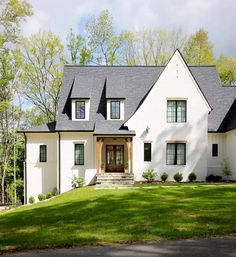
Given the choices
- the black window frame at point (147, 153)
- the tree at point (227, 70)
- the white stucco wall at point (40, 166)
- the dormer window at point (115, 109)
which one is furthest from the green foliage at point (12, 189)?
the tree at point (227, 70)

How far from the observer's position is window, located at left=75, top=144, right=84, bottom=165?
80.8ft

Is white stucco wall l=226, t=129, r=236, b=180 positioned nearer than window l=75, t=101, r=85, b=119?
Yes

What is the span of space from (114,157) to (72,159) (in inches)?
116

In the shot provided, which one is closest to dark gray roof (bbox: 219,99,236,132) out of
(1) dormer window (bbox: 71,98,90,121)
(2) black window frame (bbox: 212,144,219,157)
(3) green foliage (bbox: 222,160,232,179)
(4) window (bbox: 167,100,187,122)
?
(2) black window frame (bbox: 212,144,219,157)

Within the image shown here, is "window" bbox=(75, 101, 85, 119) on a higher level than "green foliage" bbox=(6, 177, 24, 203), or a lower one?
higher

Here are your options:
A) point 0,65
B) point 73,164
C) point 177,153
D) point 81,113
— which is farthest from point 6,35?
point 177,153

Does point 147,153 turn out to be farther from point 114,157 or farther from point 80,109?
point 80,109

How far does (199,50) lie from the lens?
41.6 metres

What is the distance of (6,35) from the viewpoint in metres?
27.5

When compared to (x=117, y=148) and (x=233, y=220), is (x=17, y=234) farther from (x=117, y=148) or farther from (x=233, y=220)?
(x=117, y=148)

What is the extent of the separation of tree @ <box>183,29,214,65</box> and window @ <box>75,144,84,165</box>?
70.9 ft

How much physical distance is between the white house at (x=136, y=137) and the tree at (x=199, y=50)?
56.1 feet

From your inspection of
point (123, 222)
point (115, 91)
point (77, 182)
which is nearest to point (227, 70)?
point (115, 91)

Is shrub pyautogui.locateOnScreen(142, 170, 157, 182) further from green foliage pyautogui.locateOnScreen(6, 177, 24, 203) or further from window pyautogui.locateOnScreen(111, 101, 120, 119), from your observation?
green foliage pyautogui.locateOnScreen(6, 177, 24, 203)
